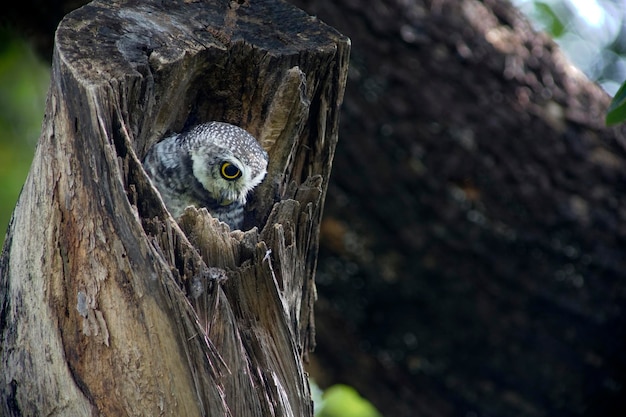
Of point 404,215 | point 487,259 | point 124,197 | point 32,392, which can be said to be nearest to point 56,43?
point 124,197

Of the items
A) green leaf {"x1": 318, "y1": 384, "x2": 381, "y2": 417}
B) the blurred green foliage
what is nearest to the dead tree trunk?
the blurred green foliage

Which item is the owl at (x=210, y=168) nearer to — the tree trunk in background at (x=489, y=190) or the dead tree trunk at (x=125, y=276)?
the dead tree trunk at (x=125, y=276)

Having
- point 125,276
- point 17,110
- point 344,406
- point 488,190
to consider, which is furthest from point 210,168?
point 344,406

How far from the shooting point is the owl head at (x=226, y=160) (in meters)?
2.43

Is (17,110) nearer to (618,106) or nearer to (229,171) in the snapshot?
(229,171)

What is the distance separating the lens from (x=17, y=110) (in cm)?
389

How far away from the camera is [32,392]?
177cm

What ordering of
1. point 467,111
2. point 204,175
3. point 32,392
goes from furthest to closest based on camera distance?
point 467,111, point 204,175, point 32,392

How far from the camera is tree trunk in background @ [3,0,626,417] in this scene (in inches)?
132

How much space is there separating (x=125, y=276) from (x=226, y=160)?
931mm

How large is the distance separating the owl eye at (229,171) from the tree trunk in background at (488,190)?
92 cm

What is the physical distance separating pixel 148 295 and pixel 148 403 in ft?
0.79

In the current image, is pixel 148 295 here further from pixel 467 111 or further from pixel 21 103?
pixel 21 103

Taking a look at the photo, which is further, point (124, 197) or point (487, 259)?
point (487, 259)
